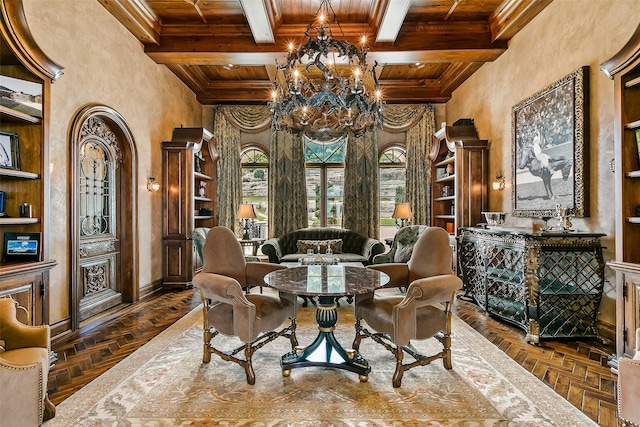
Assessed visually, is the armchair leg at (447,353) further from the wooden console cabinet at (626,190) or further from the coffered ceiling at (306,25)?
the coffered ceiling at (306,25)

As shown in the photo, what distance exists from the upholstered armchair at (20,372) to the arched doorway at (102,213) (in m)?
1.77

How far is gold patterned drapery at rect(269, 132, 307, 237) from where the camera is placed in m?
7.12

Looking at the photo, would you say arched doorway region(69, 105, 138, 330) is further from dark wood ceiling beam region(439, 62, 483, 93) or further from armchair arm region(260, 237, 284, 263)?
dark wood ceiling beam region(439, 62, 483, 93)

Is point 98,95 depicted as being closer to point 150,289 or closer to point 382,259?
point 150,289

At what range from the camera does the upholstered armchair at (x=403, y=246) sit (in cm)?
512

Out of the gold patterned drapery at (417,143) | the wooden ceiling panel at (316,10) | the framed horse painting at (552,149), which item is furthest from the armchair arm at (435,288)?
the gold patterned drapery at (417,143)

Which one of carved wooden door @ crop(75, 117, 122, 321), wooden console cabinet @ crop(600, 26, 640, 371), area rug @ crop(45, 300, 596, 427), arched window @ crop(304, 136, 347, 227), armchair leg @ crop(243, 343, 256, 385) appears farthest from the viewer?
arched window @ crop(304, 136, 347, 227)

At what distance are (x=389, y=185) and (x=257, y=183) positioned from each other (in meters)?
3.04

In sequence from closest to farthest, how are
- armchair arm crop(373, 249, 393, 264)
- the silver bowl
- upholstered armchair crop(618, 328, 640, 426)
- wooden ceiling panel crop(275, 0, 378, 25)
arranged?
upholstered armchair crop(618, 328, 640, 426) → wooden ceiling panel crop(275, 0, 378, 25) → the silver bowl → armchair arm crop(373, 249, 393, 264)

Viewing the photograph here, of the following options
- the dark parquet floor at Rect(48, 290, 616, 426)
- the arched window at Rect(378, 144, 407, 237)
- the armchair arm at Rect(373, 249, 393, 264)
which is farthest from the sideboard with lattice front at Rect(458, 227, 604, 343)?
the arched window at Rect(378, 144, 407, 237)

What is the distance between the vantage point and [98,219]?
425 centimetres

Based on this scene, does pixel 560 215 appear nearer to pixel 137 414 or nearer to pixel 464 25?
pixel 464 25

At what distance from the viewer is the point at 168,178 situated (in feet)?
18.2

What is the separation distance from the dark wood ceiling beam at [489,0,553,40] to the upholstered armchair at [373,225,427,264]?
9.63ft
